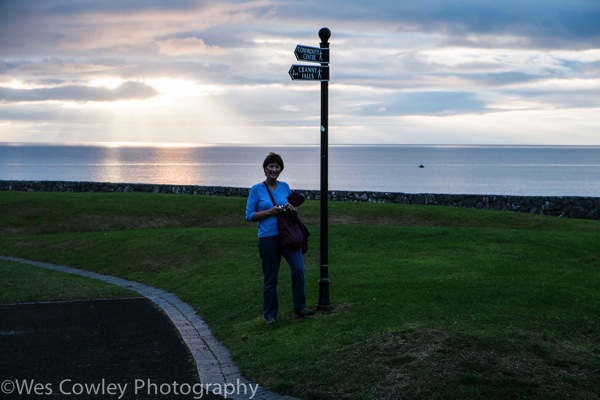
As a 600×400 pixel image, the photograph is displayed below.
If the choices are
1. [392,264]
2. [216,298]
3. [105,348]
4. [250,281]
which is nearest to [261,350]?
[105,348]

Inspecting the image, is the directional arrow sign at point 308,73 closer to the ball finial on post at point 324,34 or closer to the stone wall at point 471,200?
the ball finial on post at point 324,34

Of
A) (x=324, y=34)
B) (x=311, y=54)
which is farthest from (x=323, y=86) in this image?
(x=324, y=34)

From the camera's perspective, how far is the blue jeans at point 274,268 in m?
10.8

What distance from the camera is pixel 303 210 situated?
3150 cm

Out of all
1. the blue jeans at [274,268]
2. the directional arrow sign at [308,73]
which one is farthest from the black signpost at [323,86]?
the blue jeans at [274,268]

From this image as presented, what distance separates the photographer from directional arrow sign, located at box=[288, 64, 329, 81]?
37.0 feet

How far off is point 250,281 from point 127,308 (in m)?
2.98

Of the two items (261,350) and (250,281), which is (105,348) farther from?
(250,281)

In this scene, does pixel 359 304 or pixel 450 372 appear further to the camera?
pixel 359 304

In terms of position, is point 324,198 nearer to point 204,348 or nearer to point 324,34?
point 324,34

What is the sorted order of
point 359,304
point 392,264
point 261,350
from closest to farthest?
point 261,350, point 359,304, point 392,264

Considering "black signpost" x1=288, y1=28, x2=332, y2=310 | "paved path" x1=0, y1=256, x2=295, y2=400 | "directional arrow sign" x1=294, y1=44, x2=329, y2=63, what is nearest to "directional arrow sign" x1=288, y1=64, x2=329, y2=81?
"black signpost" x1=288, y1=28, x2=332, y2=310

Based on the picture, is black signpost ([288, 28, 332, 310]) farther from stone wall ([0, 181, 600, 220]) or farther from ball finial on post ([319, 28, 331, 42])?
stone wall ([0, 181, 600, 220])

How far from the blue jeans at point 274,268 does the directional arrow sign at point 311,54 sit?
280cm
